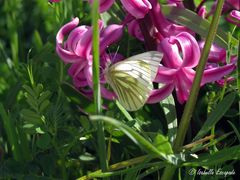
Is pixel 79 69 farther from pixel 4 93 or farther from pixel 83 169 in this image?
pixel 4 93

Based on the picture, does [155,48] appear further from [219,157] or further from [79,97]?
[219,157]

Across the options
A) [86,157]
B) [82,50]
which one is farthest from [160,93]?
[86,157]

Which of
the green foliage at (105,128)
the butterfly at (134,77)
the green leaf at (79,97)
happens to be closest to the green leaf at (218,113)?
the green foliage at (105,128)

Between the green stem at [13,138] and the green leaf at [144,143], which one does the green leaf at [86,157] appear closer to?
the green stem at [13,138]

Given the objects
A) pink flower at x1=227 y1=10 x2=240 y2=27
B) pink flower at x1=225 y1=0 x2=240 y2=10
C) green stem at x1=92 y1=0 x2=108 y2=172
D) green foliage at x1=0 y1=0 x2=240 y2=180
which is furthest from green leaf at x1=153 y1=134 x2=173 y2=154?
pink flower at x1=225 y1=0 x2=240 y2=10

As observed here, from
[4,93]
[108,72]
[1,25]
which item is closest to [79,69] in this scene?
[108,72]
